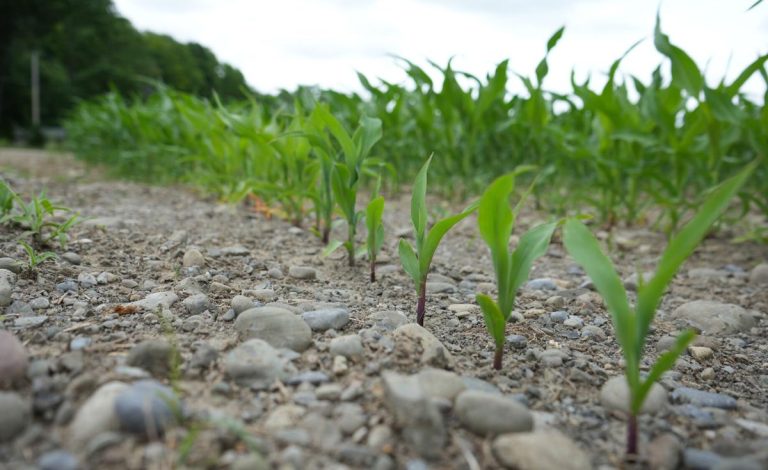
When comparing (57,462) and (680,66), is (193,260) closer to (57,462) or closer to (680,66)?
(57,462)

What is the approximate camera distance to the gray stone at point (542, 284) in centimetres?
213

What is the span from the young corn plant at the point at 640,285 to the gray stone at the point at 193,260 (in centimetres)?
131

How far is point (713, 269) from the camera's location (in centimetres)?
264

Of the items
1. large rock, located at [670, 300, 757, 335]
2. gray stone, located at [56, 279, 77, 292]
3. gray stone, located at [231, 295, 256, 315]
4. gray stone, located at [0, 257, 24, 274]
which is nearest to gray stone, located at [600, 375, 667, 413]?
large rock, located at [670, 300, 757, 335]

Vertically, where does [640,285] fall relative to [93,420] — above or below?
above

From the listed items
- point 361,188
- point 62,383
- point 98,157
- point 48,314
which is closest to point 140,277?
point 48,314

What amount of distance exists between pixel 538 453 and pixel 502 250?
1.47 ft

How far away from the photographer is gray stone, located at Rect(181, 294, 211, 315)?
4.88 ft

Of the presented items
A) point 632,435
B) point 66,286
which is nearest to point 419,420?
point 632,435

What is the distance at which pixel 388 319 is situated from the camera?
1.50 m

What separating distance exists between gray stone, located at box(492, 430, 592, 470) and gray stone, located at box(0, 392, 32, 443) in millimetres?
773

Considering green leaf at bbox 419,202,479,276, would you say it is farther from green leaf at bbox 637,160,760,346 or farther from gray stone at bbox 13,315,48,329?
gray stone at bbox 13,315,48,329

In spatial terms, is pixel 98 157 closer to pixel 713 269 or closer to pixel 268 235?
pixel 268 235

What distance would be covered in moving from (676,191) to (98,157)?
694 centimetres
